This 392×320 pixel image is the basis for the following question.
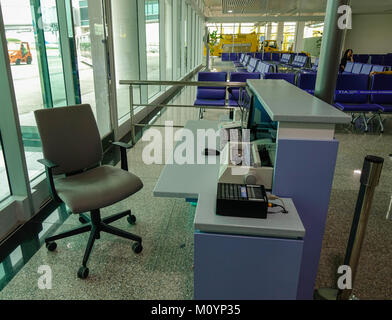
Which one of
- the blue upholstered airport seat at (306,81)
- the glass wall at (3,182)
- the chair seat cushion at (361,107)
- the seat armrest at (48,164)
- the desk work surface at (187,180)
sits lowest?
the glass wall at (3,182)

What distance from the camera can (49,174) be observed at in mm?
1784

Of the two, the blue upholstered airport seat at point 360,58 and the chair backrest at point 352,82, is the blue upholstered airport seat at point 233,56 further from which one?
the chair backrest at point 352,82

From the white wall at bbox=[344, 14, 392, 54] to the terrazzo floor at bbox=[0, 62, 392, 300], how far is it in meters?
15.8

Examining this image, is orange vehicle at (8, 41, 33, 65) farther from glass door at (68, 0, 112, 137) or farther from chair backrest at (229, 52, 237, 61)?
chair backrest at (229, 52, 237, 61)

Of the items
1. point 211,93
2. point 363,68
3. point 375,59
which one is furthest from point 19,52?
point 375,59

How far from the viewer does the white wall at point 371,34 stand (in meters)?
15.1

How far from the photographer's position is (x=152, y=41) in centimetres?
732

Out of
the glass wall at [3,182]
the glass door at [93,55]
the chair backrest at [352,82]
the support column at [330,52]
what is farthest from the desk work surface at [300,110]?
the chair backrest at [352,82]

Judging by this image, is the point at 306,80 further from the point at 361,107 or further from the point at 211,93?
the point at 211,93

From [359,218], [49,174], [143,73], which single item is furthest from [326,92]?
[143,73]

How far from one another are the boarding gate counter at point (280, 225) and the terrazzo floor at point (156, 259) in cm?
52

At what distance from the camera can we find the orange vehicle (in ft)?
7.28

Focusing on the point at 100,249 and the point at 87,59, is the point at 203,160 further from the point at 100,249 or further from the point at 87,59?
the point at 87,59

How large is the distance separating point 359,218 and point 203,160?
91 centimetres
